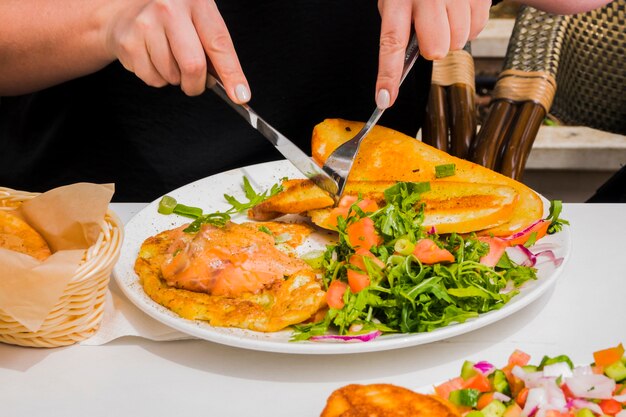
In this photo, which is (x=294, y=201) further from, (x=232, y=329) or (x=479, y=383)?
(x=479, y=383)

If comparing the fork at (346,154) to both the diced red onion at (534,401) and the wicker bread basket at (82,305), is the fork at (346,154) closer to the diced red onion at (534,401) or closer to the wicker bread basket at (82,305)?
the wicker bread basket at (82,305)

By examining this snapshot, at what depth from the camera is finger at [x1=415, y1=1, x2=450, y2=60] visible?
5.54ft

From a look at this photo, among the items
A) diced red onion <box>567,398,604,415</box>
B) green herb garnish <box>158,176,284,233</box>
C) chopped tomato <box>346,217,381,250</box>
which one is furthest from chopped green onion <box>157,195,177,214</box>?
diced red onion <box>567,398,604,415</box>

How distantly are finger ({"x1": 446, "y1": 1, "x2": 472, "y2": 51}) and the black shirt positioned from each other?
763 millimetres

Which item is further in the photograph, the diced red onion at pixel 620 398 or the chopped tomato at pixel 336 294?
the chopped tomato at pixel 336 294

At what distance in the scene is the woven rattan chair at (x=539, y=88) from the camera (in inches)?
92.5

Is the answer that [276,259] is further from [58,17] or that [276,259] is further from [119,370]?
[58,17]

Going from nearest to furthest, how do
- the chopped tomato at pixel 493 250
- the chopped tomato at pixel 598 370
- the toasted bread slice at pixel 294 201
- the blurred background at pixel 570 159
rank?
1. the chopped tomato at pixel 598 370
2. the chopped tomato at pixel 493 250
3. the toasted bread slice at pixel 294 201
4. the blurred background at pixel 570 159

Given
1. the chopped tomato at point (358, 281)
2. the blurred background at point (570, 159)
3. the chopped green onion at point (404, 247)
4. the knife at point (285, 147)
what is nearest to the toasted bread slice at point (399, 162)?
the knife at point (285, 147)

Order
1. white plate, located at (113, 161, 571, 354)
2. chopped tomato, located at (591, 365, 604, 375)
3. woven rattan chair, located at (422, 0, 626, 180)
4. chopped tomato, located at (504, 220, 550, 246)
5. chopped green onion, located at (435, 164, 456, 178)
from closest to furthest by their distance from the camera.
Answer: chopped tomato, located at (591, 365, 604, 375) → white plate, located at (113, 161, 571, 354) → chopped tomato, located at (504, 220, 550, 246) → chopped green onion, located at (435, 164, 456, 178) → woven rattan chair, located at (422, 0, 626, 180)

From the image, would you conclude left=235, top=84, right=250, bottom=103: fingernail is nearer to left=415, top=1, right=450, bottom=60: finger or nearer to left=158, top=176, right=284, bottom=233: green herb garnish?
left=158, top=176, right=284, bottom=233: green herb garnish

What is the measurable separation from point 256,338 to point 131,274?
0.39 metres

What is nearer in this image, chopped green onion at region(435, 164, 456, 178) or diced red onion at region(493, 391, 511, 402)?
diced red onion at region(493, 391, 511, 402)

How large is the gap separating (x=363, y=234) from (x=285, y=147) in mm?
306
